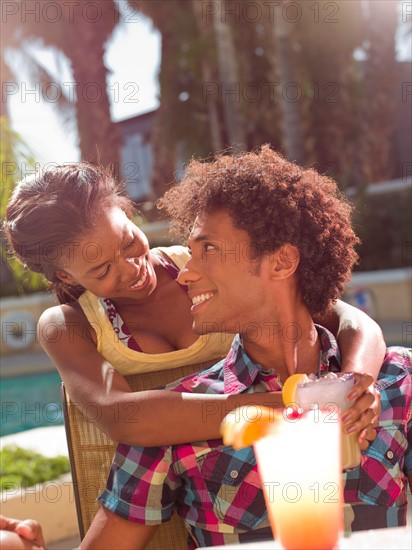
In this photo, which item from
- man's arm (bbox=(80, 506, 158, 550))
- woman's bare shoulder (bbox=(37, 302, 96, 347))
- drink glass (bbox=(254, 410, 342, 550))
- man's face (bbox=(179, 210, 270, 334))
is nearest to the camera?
drink glass (bbox=(254, 410, 342, 550))

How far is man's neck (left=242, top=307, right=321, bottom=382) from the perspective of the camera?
2.15 m

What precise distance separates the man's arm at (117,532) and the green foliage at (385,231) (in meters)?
13.5

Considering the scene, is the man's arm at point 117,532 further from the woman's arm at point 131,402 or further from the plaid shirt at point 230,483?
the woman's arm at point 131,402

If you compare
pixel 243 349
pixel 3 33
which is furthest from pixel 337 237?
pixel 3 33

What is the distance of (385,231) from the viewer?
15758 mm

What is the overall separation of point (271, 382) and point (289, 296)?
0.24 meters

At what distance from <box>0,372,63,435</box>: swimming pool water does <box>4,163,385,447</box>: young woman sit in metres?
6.66

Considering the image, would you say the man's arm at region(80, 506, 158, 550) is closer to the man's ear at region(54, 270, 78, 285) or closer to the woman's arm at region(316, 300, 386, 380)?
the woman's arm at region(316, 300, 386, 380)

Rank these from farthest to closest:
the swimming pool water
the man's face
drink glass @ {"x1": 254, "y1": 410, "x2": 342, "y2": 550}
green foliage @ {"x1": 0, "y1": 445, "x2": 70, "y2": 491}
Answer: the swimming pool water → green foliage @ {"x1": 0, "y1": 445, "x2": 70, "y2": 491} → the man's face → drink glass @ {"x1": 254, "y1": 410, "x2": 342, "y2": 550}

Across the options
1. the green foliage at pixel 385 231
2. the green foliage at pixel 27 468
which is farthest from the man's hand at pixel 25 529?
the green foliage at pixel 385 231

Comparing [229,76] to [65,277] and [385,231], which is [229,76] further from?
[65,277]

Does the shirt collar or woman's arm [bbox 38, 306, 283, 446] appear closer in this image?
woman's arm [bbox 38, 306, 283, 446]

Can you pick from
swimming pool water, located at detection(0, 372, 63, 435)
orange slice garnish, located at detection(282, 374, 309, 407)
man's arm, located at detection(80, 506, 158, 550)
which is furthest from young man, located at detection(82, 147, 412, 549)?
swimming pool water, located at detection(0, 372, 63, 435)

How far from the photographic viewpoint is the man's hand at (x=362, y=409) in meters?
1.62
